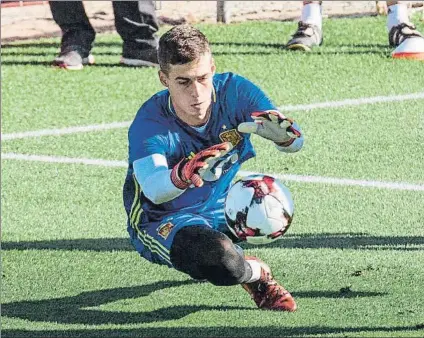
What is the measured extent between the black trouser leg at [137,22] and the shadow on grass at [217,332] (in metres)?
6.31

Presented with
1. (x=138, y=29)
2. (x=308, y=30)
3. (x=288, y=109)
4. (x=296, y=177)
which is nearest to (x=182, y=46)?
(x=296, y=177)

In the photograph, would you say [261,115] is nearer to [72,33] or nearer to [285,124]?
[285,124]

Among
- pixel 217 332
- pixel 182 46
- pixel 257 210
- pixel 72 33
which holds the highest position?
pixel 182 46

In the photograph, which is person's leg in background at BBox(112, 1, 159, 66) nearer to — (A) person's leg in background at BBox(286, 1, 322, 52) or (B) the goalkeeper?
(A) person's leg in background at BBox(286, 1, 322, 52)

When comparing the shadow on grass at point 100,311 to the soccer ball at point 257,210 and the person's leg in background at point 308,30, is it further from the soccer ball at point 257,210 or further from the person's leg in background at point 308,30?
the person's leg in background at point 308,30

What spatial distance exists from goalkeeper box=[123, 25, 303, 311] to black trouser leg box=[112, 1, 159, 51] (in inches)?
212

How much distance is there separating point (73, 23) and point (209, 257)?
255 inches

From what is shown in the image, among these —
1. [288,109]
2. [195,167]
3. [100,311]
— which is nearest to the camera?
[195,167]

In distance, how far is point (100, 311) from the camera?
249 inches

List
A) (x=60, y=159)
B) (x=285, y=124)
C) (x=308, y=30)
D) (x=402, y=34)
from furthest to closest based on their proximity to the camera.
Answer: (x=308, y=30), (x=402, y=34), (x=60, y=159), (x=285, y=124)

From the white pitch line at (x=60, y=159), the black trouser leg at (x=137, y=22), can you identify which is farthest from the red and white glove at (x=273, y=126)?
the black trouser leg at (x=137, y=22)

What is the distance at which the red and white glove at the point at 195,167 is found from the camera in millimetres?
5824

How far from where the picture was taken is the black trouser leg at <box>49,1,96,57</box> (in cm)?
1222

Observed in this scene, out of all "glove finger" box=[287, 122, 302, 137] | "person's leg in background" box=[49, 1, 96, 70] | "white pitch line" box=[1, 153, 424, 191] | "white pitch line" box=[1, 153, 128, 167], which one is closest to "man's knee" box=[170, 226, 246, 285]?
"glove finger" box=[287, 122, 302, 137]
